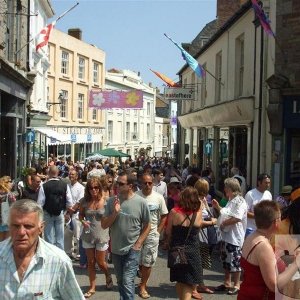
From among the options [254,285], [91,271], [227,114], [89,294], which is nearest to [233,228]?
[91,271]

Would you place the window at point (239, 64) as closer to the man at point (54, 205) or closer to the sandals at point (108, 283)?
the man at point (54, 205)

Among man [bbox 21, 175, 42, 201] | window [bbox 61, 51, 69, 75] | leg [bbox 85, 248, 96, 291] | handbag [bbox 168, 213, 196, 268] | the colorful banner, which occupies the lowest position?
leg [bbox 85, 248, 96, 291]

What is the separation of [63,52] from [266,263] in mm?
33443

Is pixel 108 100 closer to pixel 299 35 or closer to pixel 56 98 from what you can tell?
pixel 56 98

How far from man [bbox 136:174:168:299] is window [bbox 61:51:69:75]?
29.7m

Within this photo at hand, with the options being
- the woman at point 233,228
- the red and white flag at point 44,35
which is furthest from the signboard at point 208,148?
the woman at point 233,228

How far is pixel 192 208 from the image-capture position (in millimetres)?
6035

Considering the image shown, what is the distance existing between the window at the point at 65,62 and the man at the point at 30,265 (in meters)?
33.7

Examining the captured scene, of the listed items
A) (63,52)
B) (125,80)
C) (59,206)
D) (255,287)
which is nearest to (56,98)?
(63,52)

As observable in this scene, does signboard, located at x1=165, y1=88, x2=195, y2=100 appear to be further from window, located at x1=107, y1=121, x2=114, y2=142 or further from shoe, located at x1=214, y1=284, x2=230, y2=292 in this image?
window, located at x1=107, y1=121, x2=114, y2=142

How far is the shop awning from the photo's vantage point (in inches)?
575

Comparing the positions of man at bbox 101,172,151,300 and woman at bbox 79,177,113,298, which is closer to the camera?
man at bbox 101,172,151,300

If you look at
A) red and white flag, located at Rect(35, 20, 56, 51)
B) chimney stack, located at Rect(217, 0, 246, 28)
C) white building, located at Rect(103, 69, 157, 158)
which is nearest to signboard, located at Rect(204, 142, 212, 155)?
chimney stack, located at Rect(217, 0, 246, 28)

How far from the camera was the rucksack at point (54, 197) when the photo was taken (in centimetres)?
821
